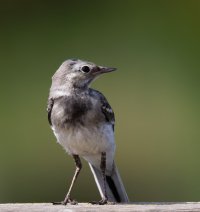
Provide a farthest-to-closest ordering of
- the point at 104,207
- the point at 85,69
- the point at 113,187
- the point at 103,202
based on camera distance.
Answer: the point at 113,187, the point at 85,69, the point at 103,202, the point at 104,207

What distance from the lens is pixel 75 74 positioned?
6914 millimetres

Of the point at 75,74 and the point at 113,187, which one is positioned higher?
the point at 75,74

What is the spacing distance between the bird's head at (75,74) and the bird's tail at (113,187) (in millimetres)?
705

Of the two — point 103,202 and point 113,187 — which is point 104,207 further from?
point 113,187

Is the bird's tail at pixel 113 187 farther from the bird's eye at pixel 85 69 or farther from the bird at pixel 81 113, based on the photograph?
the bird's eye at pixel 85 69

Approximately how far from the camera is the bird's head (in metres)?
6.89

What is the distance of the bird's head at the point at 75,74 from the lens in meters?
6.89

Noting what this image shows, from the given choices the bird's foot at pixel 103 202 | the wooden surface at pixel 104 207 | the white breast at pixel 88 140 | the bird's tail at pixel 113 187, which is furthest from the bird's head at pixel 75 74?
the wooden surface at pixel 104 207

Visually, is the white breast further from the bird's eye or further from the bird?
the bird's eye

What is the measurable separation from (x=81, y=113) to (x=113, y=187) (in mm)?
601

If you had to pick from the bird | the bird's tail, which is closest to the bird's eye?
the bird

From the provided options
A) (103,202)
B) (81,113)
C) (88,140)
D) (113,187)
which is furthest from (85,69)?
(103,202)

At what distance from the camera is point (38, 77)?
9.80 metres

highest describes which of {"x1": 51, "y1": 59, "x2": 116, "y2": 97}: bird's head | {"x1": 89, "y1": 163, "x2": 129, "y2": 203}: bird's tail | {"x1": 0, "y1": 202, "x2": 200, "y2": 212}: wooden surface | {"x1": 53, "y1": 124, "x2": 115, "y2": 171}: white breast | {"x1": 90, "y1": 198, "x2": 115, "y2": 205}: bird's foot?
{"x1": 51, "y1": 59, "x2": 116, "y2": 97}: bird's head
